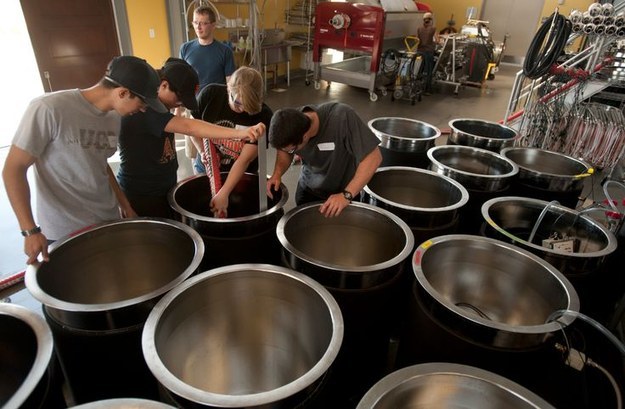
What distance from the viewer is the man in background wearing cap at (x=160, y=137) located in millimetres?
1570

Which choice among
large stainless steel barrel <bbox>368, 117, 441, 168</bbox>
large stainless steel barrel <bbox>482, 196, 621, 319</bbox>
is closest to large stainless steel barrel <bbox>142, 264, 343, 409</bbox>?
large stainless steel barrel <bbox>482, 196, 621, 319</bbox>

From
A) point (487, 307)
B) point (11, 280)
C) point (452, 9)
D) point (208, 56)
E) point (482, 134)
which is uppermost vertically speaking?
point (452, 9)

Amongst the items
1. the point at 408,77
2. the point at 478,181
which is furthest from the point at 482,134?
the point at 408,77

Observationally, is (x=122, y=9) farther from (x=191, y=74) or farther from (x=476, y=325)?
(x=476, y=325)

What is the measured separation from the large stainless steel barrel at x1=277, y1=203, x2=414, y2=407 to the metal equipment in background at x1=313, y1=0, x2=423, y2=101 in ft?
17.6

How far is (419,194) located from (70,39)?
15.6 ft

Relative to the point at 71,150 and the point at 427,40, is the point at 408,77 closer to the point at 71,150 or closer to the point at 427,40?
the point at 427,40

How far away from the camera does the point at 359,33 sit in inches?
261

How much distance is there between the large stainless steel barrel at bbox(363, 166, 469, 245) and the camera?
1.70 meters

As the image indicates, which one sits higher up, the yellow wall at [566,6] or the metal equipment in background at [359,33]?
the yellow wall at [566,6]

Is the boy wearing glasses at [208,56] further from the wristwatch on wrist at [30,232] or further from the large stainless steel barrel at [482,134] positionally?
the wristwatch on wrist at [30,232]

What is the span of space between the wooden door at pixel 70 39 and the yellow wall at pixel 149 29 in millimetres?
243

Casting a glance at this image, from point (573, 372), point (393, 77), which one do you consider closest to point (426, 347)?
point (573, 372)

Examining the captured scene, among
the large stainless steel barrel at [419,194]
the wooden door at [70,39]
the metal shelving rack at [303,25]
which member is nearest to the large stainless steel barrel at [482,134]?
the large stainless steel barrel at [419,194]
